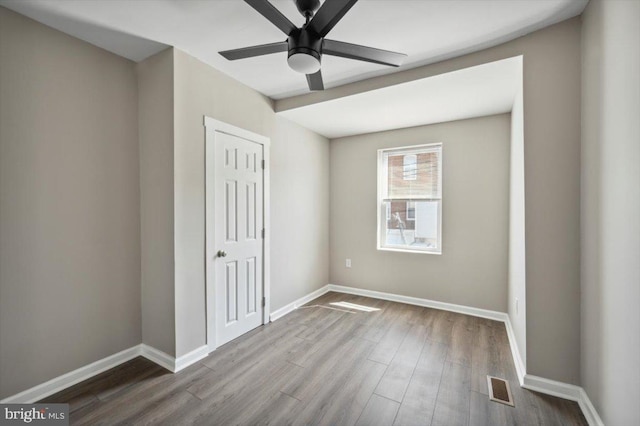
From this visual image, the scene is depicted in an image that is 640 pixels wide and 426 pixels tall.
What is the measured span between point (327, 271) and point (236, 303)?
1930mm

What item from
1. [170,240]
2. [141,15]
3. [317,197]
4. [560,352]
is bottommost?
[560,352]

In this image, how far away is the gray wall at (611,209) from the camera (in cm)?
128

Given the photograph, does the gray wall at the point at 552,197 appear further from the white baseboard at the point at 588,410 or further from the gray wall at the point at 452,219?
the gray wall at the point at 452,219

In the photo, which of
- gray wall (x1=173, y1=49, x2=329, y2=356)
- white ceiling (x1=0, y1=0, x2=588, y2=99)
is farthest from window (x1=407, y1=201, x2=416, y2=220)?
white ceiling (x1=0, y1=0, x2=588, y2=99)

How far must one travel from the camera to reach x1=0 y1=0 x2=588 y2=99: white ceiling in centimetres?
178

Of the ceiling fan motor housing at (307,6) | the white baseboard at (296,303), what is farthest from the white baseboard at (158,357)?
the ceiling fan motor housing at (307,6)

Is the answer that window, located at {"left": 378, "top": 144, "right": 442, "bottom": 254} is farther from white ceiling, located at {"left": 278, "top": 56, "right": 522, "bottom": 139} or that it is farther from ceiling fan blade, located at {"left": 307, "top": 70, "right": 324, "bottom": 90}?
ceiling fan blade, located at {"left": 307, "top": 70, "right": 324, "bottom": 90}

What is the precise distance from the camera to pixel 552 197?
198cm

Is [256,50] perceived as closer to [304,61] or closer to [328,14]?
[304,61]

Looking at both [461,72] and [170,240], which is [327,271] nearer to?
[170,240]

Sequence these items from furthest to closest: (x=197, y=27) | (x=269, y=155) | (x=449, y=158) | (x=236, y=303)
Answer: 1. (x=449, y=158)
2. (x=269, y=155)
3. (x=236, y=303)
4. (x=197, y=27)

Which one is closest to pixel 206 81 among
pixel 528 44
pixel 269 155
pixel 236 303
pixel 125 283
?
pixel 269 155

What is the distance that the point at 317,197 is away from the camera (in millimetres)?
4227

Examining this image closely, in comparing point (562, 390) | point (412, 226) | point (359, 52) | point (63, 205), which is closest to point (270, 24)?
point (359, 52)
